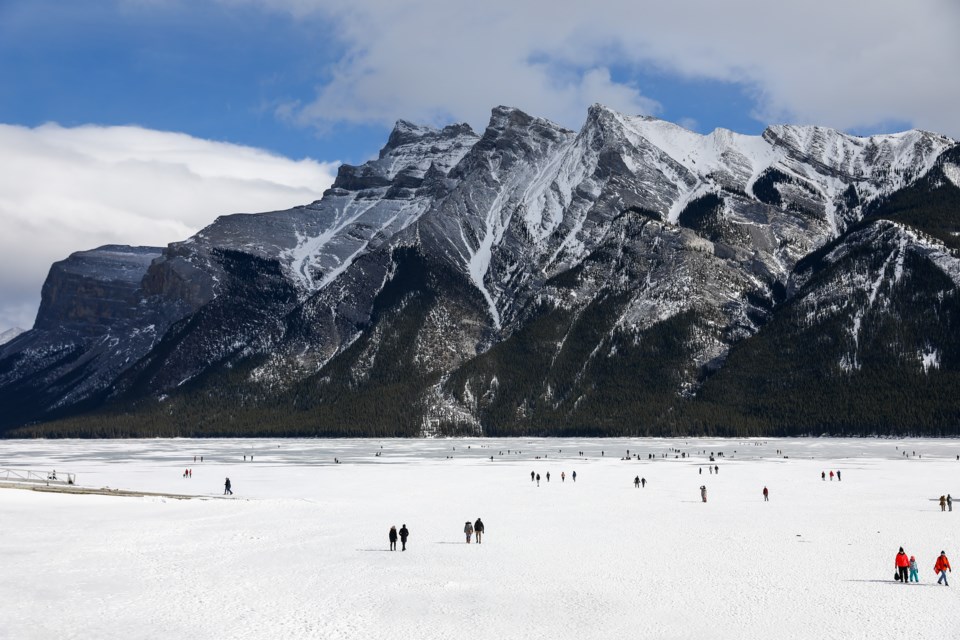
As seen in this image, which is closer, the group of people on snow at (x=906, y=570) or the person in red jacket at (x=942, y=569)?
the person in red jacket at (x=942, y=569)

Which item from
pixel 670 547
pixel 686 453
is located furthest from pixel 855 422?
pixel 670 547

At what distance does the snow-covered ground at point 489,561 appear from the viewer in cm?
3644

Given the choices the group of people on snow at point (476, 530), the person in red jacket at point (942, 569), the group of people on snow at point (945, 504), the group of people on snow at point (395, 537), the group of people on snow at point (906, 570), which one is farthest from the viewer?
the group of people on snow at point (945, 504)

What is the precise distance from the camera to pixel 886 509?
6750cm

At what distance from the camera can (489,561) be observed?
49.5 m

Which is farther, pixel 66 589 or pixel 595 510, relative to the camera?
pixel 595 510

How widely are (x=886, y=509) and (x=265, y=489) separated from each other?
5708cm

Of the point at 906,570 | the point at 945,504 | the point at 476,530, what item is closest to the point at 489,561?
the point at 476,530

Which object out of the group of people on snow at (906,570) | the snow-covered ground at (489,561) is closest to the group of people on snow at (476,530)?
the snow-covered ground at (489,561)

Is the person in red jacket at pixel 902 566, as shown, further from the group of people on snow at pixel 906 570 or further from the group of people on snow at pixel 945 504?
the group of people on snow at pixel 945 504

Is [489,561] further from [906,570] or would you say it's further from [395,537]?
[906,570]

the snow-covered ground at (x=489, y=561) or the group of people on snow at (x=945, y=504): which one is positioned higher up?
the group of people on snow at (x=945, y=504)

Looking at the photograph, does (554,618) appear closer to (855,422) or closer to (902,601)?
(902,601)

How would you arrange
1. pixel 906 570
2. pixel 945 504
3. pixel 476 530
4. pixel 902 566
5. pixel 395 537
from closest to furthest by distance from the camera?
pixel 902 566
pixel 906 570
pixel 395 537
pixel 476 530
pixel 945 504
